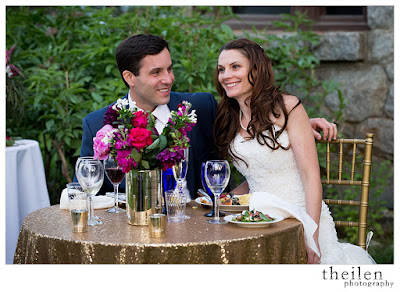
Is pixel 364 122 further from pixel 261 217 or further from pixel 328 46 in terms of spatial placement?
pixel 261 217

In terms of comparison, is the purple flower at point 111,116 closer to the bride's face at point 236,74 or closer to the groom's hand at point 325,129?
the bride's face at point 236,74

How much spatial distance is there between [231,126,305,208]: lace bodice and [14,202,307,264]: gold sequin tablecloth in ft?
2.01

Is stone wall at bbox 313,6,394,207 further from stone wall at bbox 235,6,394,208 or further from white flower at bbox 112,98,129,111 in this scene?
white flower at bbox 112,98,129,111

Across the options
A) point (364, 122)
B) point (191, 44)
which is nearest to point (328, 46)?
point (364, 122)

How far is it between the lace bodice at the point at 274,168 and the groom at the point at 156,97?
263 millimetres

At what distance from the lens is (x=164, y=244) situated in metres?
1.70

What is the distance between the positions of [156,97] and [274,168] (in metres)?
0.75

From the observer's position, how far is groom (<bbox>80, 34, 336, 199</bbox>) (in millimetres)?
2793

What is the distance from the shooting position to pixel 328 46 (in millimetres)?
4691

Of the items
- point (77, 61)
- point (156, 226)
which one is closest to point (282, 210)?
point (156, 226)

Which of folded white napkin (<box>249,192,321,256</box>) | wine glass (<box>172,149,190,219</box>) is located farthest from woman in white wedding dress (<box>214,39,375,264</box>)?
wine glass (<box>172,149,190,219</box>)

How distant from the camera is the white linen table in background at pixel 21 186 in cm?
339

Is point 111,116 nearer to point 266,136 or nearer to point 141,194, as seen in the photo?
point 141,194
